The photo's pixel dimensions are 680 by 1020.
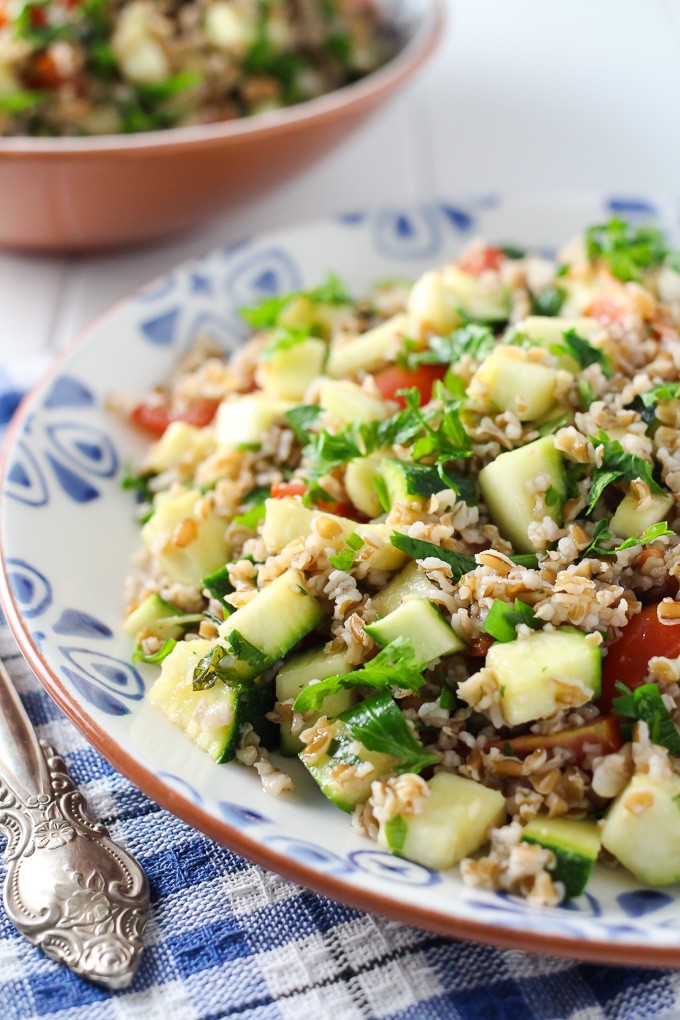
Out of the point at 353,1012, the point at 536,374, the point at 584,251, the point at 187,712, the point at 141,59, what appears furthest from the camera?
the point at 141,59

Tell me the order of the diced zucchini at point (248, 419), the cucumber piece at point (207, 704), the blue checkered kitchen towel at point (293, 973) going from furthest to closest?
the diced zucchini at point (248, 419)
the cucumber piece at point (207, 704)
the blue checkered kitchen towel at point (293, 973)

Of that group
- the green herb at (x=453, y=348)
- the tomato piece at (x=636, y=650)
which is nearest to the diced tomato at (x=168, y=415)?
the green herb at (x=453, y=348)

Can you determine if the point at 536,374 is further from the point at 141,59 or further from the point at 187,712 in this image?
the point at 141,59

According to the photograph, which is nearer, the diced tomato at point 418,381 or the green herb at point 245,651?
the green herb at point 245,651

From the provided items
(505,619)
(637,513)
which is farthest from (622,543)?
(505,619)

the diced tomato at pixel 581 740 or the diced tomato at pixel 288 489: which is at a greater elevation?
the diced tomato at pixel 288 489

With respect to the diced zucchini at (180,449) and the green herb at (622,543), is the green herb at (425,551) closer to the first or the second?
the green herb at (622,543)

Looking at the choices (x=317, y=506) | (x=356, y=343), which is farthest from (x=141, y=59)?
(x=317, y=506)
